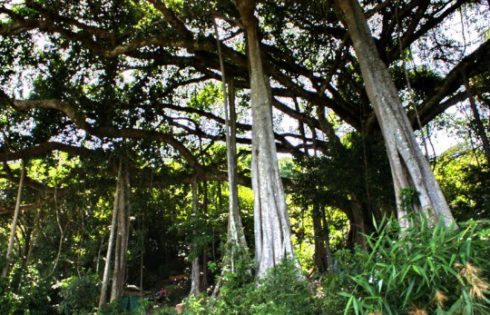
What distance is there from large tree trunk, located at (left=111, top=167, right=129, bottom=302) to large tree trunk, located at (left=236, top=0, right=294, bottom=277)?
276 centimetres

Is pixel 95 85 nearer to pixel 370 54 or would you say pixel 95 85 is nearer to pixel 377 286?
pixel 370 54

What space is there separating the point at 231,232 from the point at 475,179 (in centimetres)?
412

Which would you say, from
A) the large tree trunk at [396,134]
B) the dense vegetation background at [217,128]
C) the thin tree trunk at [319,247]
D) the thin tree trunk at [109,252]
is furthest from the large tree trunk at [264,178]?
the thin tree trunk at [319,247]

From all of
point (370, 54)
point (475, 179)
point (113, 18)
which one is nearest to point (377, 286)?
point (370, 54)

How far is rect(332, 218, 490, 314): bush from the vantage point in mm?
2309

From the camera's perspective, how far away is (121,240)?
7.19 metres

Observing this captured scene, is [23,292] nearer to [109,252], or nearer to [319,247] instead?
[109,252]

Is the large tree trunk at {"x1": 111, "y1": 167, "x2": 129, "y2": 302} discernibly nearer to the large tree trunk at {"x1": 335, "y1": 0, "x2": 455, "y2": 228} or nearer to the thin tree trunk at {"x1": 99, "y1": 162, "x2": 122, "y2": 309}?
the thin tree trunk at {"x1": 99, "y1": 162, "x2": 122, "y2": 309}

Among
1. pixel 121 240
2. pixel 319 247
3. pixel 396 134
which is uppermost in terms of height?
pixel 396 134

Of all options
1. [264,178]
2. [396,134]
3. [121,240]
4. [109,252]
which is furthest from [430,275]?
[121,240]

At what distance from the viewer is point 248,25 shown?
20.0 feet

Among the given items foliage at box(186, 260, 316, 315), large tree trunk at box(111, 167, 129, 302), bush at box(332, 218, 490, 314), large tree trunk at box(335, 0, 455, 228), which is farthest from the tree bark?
bush at box(332, 218, 490, 314)

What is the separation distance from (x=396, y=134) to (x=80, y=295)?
17.4 ft

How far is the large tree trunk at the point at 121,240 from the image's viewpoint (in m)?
6.97
